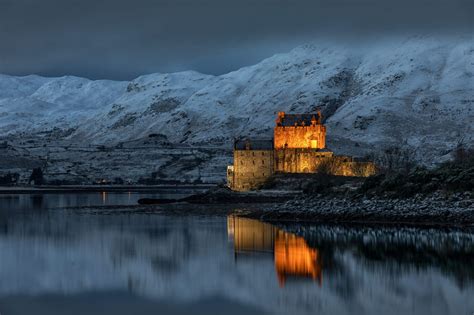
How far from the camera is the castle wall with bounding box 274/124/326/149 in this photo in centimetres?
13150

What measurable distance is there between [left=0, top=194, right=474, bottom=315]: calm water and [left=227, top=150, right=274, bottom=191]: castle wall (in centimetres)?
5535

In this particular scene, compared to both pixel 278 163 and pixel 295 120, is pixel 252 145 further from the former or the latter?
pixel 295 120

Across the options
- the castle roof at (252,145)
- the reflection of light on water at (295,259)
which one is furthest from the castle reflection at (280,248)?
the castle roof at (252,145)

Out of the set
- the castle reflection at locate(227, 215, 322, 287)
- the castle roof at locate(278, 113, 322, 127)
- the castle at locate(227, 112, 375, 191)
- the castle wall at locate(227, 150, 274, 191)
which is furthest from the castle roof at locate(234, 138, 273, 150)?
the castle reflection at locate(227, 215, 322, 287)

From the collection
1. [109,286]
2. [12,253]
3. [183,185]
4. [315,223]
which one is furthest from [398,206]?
[183,185]

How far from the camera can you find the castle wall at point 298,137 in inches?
5177

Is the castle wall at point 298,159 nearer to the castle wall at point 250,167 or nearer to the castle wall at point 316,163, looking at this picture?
the castle wall at point 316,163

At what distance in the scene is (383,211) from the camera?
67.5 metres

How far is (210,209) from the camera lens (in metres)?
93.2

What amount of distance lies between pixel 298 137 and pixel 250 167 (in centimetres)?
1119

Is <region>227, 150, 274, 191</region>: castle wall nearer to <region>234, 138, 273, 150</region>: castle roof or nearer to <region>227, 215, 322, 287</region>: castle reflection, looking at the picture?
<region>234, 138, 273, 150</region>: castle roof

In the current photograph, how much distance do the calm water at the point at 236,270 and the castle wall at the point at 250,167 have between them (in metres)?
55.4

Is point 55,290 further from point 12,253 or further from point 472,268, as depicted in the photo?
point 472,268

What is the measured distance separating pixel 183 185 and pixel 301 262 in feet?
467
